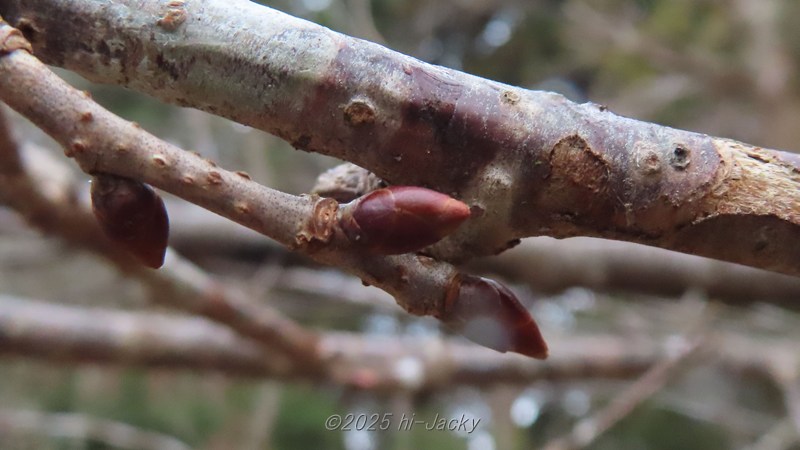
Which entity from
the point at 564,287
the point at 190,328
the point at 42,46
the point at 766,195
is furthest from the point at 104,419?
the point at 766,195

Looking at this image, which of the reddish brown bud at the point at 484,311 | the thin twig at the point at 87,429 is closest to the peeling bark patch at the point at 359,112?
the reddish brown bud at the point at 484,311

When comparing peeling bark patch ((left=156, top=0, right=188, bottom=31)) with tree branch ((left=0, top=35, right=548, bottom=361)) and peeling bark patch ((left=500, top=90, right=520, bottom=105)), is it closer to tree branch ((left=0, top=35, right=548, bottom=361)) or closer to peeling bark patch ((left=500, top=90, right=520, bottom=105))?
tree branch ((left=0, top=35, right=548, bottom=361))

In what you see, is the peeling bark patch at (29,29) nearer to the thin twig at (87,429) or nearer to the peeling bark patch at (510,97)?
the peeling bark patch at (510,97)

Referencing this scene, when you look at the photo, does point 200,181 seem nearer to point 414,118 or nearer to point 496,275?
point 414,118

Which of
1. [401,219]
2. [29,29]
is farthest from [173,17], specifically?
[401,219]

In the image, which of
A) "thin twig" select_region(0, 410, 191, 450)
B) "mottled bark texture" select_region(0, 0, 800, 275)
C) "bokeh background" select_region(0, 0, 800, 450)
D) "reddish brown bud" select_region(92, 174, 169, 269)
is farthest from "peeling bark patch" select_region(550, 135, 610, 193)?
"thin twig" select_region(0, 410, 191, 450)

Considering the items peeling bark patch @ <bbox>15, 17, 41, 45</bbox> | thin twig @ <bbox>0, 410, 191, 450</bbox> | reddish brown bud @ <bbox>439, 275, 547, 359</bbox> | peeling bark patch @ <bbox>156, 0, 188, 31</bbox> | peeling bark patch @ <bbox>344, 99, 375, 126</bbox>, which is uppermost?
peeling bark patch @ <bbox>156, 0, 188, 31</bbox>

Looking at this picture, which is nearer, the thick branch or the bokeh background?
the thick branch

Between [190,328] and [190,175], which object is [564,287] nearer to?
[190,328]

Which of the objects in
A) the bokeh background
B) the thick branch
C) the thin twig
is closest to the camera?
the thick branch
